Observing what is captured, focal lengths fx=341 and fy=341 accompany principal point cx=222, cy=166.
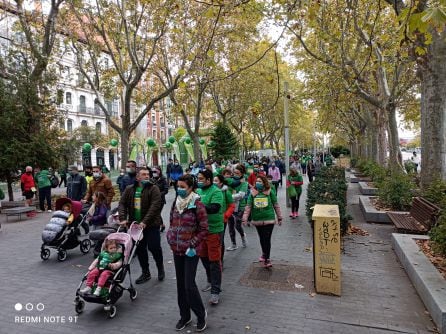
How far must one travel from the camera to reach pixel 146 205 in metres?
5.25

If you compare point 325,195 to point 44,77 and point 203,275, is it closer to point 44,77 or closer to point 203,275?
point 203,275

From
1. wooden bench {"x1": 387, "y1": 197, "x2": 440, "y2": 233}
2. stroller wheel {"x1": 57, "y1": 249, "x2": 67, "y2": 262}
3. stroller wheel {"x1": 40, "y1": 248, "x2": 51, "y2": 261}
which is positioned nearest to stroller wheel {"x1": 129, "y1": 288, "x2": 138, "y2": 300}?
stroller wheel {"x1": 57, "y1": 249, "x2": 67, "y2": 262}

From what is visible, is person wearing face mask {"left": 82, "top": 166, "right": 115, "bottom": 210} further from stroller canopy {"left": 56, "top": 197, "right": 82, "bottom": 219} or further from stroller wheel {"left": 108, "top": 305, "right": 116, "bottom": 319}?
stroller wheel {"left": 108, "top": 305, "right": 116, "bottom": 319}

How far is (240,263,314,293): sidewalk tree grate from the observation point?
5.18 meters

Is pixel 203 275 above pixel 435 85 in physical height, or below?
below

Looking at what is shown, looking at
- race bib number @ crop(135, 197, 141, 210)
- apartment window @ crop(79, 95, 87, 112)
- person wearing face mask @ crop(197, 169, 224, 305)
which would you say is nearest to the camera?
person wearing face mask @ crop(197, 169, 224, 305)

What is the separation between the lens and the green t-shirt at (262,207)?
5719mm

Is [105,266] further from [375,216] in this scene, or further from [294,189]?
[375,216]

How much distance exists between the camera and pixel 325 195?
834 centimetres

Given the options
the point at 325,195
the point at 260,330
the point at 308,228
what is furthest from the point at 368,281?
the point at 308,228

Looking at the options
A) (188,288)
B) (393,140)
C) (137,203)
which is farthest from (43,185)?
(393,140)

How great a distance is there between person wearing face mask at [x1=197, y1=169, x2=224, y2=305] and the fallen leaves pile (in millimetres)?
→ 3161

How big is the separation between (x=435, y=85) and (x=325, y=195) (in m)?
3.72

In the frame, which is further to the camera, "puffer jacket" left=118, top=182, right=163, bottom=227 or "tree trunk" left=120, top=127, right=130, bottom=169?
"tree trunk" left=120, top=127, right=130, bottom=169
